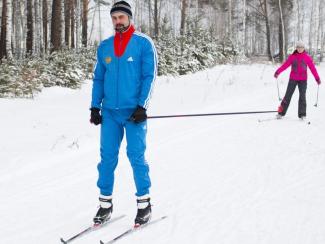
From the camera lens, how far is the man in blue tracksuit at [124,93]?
4488mm

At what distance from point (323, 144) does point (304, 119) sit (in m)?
2.50

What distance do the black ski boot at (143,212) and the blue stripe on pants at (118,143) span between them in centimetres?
7

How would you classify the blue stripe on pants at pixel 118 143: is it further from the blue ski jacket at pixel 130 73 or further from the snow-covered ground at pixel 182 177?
the snow-covered ground at pixel 182 177

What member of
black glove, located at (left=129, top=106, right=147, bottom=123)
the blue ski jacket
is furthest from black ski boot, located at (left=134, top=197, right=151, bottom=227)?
the blue ski jacket

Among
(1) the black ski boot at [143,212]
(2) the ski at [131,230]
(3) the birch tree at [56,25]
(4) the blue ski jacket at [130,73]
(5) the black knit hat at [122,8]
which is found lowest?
(2) the ski at [131,230]

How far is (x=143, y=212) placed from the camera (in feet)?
15.5

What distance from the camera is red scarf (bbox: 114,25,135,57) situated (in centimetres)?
450

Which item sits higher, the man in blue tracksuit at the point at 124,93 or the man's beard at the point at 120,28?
the man's beard at the point at 120,28

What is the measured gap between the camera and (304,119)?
11031 millimetres

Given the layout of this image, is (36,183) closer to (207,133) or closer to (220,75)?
(207,133)

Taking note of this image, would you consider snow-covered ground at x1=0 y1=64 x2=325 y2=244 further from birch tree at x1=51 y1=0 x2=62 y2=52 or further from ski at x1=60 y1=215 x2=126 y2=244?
birch tree at x1=51 y1=0 x2=62 y2=52

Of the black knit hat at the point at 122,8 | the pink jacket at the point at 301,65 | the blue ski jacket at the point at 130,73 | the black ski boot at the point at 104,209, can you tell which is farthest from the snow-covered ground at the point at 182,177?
the black knit hat at the point at 122,8

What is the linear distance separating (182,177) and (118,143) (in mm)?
2123

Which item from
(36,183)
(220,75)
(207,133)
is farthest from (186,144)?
(220,75)
